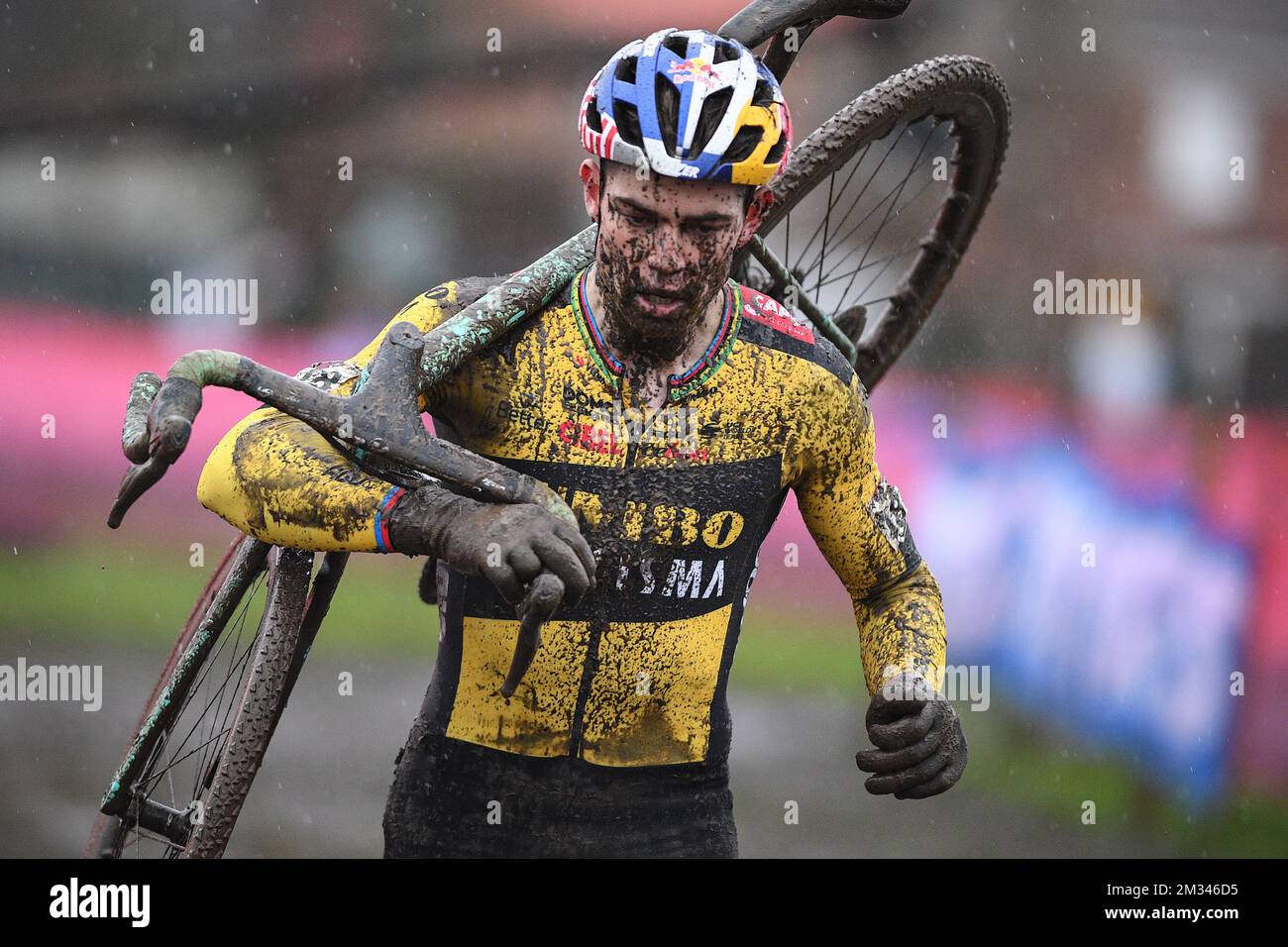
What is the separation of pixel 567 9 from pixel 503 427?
6.92 meters

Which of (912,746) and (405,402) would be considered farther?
(912,746)

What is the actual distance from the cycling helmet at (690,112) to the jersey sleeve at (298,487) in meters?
0.53

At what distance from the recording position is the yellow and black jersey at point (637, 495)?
3.00 metres

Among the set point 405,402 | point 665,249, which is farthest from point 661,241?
point 405,402

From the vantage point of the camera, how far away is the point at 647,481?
3035mm

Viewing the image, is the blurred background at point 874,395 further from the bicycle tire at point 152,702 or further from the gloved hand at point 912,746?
the gloved hand at point 912,746

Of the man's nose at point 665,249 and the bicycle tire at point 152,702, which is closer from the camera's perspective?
the man's nose at point 665,249

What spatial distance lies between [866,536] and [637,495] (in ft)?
1.73

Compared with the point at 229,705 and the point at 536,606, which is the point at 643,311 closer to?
the point at 536,606

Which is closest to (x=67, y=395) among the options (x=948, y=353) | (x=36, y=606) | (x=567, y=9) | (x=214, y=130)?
(x=36, y=606)

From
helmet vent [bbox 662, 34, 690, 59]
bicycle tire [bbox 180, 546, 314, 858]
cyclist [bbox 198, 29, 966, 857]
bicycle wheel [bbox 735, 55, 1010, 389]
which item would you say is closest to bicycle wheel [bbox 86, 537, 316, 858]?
bicycle tire [bbox 180, 546, 314, 858]

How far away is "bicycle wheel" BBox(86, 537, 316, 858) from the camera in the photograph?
3244 millimetres

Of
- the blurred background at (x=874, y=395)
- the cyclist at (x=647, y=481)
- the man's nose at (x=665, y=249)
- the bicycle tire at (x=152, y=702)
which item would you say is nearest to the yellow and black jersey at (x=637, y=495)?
the cyclist at (x=647, y=481)

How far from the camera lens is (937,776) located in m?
3.07
